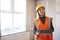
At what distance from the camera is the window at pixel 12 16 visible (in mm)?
3137

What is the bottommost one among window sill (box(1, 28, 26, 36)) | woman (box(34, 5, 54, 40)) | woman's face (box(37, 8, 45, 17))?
window sill (box(1, 28, 26, 36))

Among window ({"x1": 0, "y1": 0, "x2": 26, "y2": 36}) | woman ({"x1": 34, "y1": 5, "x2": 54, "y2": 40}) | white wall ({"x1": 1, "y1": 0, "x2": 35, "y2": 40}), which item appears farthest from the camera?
white wall ({"x1": 1, "y1": 0, "x2": 35, "y2": 40})

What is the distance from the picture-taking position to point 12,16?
349cm

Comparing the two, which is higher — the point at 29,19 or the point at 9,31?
the point at 29,19

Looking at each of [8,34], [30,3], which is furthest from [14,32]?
[30,3]

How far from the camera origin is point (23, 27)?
402cm

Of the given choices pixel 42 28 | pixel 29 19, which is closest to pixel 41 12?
pixel 42 28

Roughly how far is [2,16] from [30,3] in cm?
153

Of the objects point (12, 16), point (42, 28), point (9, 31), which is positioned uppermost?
point (12, 16)

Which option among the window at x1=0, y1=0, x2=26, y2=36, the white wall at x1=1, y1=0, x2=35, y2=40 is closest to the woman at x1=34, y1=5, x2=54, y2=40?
the window at x1=0, y1=0, x2=26, y2=36

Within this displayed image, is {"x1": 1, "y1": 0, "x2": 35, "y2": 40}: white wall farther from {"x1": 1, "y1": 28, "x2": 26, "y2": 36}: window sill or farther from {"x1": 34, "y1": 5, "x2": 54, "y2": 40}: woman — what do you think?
{"x1": 34, "y1": 5, "x2": 54, "y2": 40}: woman

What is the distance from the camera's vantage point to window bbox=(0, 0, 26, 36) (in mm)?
3137

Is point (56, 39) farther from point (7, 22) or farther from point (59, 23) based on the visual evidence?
point (7, 22)

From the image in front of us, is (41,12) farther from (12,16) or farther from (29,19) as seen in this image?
(29,19)
